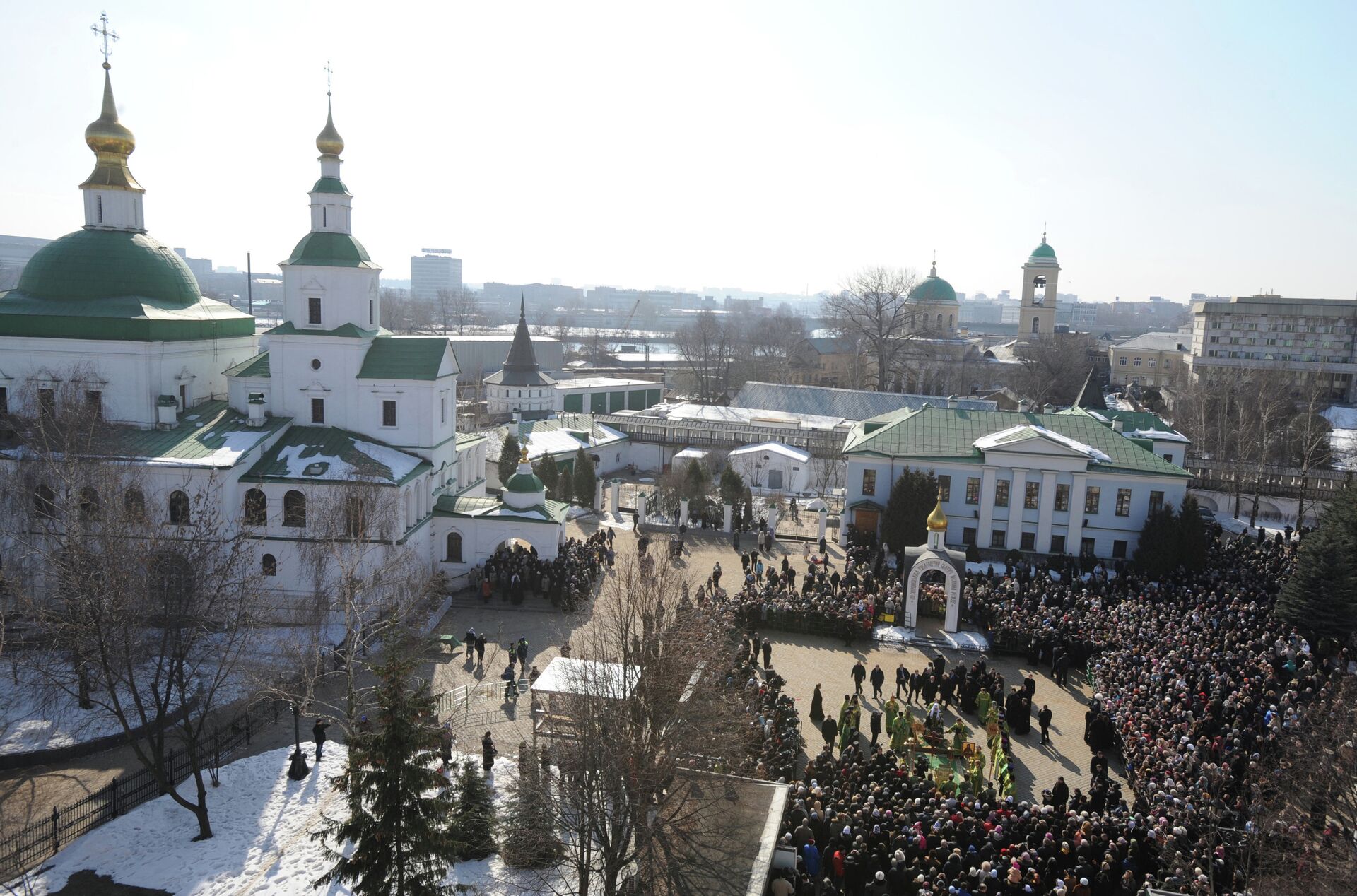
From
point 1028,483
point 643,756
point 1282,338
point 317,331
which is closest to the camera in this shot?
point 643,756

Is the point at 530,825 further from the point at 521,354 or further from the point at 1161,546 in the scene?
the point at 521,354

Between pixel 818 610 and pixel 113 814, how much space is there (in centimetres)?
1475

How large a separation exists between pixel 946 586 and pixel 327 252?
18649 millimetres

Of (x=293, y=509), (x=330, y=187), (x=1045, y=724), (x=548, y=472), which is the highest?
(x=330, y=187)

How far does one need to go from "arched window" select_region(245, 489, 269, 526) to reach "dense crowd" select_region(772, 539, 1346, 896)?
14.8 metres

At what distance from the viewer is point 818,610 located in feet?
74.6

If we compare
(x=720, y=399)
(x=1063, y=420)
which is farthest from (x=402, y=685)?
(x=720, y=399)

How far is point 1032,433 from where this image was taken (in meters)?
29.1

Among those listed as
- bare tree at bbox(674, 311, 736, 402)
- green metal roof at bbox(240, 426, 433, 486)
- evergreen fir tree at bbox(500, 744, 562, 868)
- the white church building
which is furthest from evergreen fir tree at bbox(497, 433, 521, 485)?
bare tree at bbox(674, 311, 736, 402)

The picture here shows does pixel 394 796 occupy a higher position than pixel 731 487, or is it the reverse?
pixel 394 796

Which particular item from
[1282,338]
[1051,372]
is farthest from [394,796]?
[1282,338]

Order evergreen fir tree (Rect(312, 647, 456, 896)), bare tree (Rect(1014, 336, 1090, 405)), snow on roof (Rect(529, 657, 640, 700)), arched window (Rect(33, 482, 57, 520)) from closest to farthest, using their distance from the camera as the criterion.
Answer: evergreen fir tree (Rect(312, 647, 456, 896)) → snow on roof (Rect(529, 657, 640, 700)) → arched window (Rect(33, 482, 57, 520)) → bare tree (Rect(1014, 336, 1090, 405))

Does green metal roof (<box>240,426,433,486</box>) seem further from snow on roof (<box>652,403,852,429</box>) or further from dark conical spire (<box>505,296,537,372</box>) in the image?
dark conical spire (<box>505,296,537,372</box>)

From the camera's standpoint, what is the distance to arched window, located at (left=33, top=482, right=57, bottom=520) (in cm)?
1847
